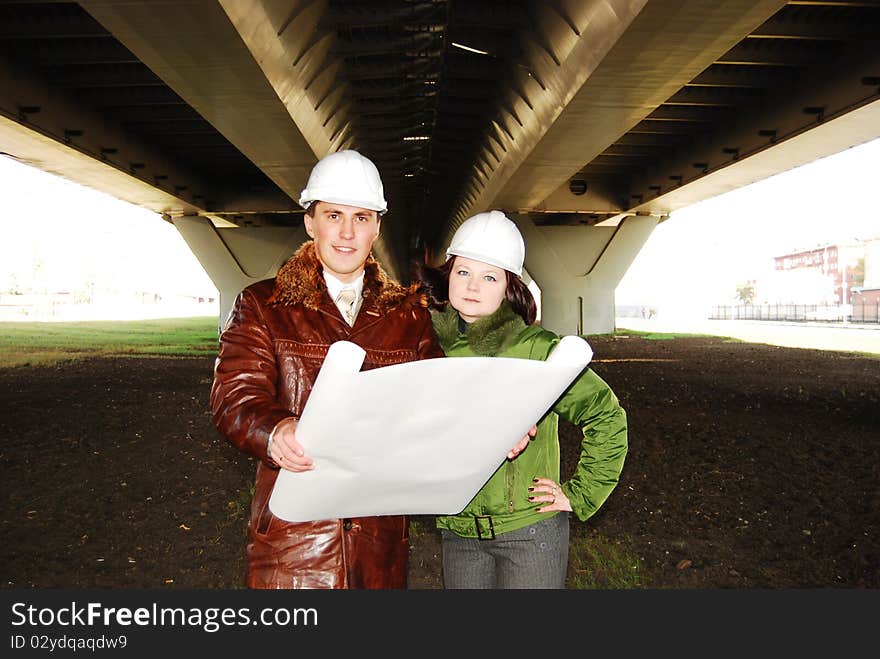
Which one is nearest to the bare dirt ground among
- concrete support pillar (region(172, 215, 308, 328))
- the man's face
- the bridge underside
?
the man's face

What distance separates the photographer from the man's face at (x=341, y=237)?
2375mm

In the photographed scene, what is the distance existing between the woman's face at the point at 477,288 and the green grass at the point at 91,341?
16.8m

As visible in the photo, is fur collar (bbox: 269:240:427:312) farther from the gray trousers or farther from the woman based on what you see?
the gray trousers

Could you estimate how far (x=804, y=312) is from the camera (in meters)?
53.8

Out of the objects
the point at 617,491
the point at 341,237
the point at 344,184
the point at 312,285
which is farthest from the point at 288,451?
the point at 617,491

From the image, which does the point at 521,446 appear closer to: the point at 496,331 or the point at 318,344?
the point at 496,331

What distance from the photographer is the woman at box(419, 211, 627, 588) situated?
263 centimetres

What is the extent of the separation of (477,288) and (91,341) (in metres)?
22.5

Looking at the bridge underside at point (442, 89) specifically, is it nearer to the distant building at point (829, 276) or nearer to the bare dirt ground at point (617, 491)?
the bare dirt ground at point (617, 491)

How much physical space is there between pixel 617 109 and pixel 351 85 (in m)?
4.84

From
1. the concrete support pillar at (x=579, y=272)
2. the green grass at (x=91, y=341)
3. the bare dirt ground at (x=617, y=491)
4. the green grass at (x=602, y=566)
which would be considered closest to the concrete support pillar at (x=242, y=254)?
the green grass at (x=91, y=341)

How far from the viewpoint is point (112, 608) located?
2.18 meters

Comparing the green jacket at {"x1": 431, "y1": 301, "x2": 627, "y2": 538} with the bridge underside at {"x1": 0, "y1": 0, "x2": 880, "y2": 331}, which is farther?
the bridge underside at {"x1": 0, "y1": 0, "x2": 880, "y2": 331}

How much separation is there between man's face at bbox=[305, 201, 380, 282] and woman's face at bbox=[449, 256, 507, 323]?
45 cm
